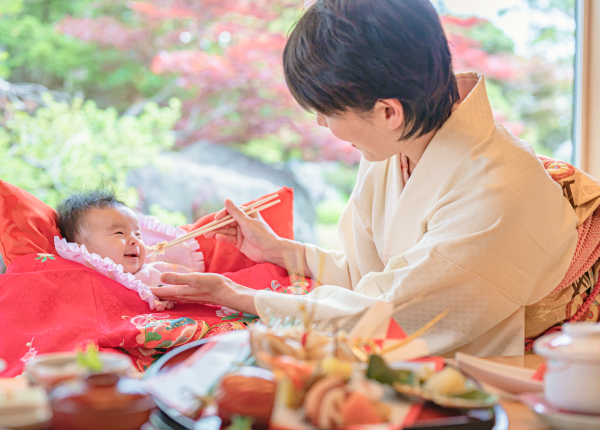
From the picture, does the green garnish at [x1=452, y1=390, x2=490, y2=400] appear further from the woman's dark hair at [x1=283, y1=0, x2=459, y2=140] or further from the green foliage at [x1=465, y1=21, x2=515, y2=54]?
the green foliage at [x1=465, y1=21, x2=515, y2=54]

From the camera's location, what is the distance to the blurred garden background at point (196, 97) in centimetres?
320

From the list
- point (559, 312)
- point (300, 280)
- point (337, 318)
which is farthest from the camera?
point (300, 280)

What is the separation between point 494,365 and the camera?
947mm

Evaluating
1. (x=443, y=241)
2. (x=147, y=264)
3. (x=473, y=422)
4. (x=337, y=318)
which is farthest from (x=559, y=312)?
(x=147, y=264)

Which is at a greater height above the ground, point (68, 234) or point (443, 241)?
point (443, 241)

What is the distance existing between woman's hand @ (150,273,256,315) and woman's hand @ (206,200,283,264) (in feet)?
1.08

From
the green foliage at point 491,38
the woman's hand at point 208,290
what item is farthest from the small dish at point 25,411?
the green foliage at point 491,38

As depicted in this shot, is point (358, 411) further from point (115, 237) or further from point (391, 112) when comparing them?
point (115, 237)

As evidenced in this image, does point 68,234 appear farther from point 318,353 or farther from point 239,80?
point 239,80

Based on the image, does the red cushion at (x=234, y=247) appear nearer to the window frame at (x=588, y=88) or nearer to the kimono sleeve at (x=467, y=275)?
the kimono sleeve at (x=467, y=275)

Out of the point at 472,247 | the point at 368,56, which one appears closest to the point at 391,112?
the point at 368,56

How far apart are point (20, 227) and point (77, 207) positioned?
0.21 metres

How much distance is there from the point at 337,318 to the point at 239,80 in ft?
8.49

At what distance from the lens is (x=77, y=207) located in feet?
5.90
